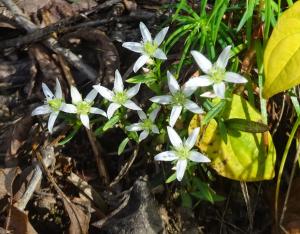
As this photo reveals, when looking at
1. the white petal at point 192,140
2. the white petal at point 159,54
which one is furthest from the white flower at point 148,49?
the white petal at point 192,140

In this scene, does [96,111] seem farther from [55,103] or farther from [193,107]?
[193,107]

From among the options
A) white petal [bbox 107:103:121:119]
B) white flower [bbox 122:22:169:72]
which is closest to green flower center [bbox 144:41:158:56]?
white flower [bbox 122:22:169:72]

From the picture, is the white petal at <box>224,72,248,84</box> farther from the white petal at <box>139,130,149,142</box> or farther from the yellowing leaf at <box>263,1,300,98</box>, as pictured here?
the white petal at <box>139,130,149,142</box>

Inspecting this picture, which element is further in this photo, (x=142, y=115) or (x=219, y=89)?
(x=142, y=115)

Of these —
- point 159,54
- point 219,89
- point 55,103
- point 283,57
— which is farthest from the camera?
point 55,103

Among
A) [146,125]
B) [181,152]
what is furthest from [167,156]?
[146,125]

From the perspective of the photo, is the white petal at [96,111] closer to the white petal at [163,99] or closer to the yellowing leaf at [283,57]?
the white petal at [163,99]
